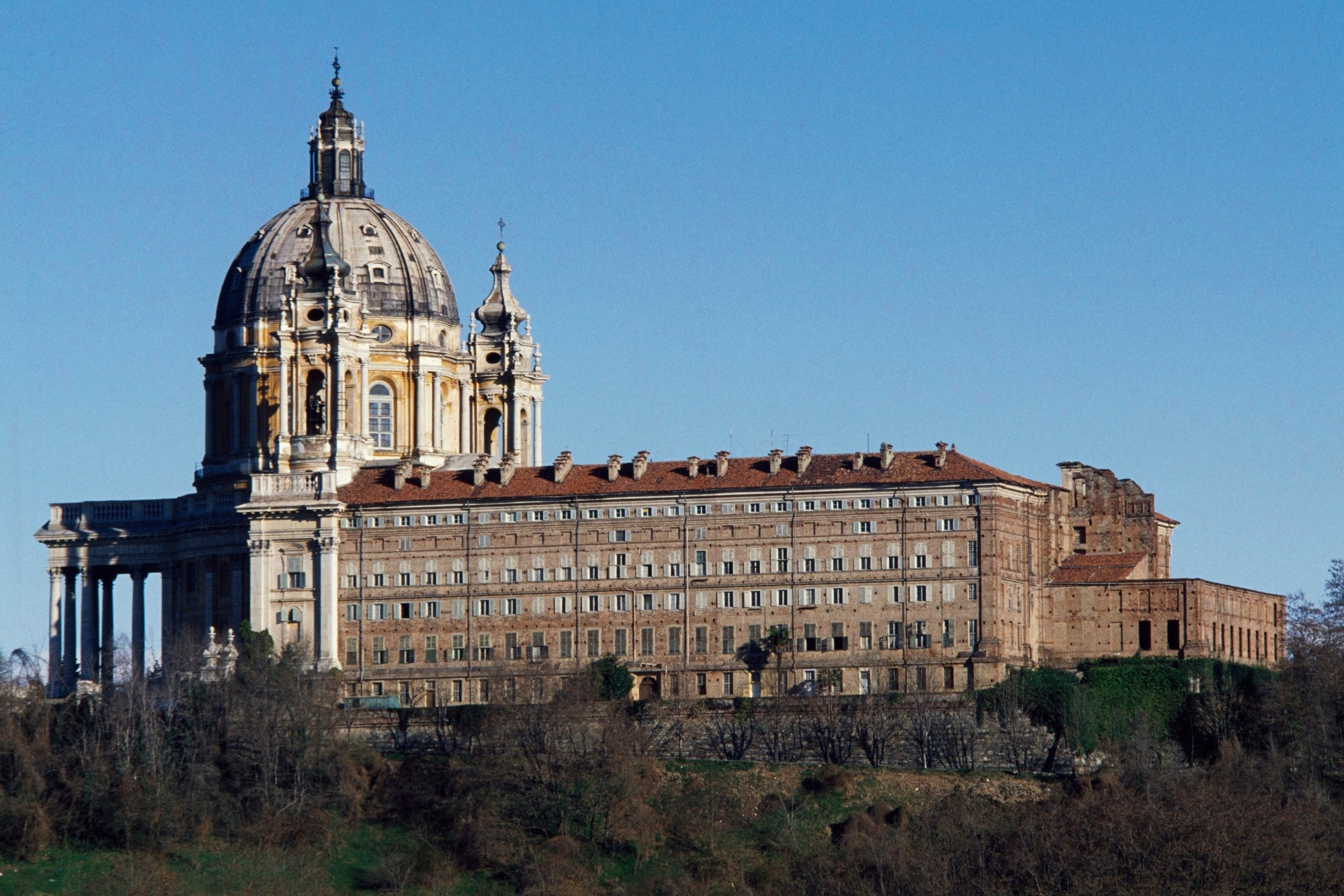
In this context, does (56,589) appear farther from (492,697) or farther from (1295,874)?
(1295,874)

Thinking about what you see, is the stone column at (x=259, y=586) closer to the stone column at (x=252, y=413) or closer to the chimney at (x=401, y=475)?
the chimney at (x=401, y=475)

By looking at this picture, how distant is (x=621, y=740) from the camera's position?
12850 centimetres

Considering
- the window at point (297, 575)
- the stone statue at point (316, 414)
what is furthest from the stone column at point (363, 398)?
the window at point (297, 575)

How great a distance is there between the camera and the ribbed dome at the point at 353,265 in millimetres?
161500

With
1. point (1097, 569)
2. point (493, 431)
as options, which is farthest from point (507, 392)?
point (1097, 569)

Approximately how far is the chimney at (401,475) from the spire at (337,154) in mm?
22838

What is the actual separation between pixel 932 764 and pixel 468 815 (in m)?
18.3

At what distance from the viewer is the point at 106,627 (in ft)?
507

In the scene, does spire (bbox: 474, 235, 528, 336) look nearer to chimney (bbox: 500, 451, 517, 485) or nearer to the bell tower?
the bell tower

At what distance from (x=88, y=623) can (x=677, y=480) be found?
27.9 meters

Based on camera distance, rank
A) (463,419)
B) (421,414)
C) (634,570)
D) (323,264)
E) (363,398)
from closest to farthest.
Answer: (634,570), (323,264), (363,398), (421,414), (463,419)

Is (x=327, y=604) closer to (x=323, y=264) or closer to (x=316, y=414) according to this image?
(x=316, y=414)

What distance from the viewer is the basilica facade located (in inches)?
5531

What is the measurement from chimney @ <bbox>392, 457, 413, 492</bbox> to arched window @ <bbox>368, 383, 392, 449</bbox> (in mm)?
10431
